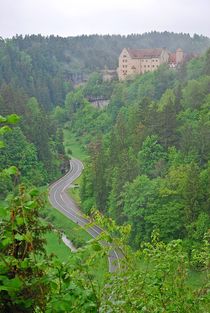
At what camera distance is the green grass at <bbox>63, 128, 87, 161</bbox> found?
279 ft

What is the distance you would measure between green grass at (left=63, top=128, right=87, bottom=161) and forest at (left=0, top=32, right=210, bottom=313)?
83 centimetres

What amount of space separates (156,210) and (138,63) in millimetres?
76330

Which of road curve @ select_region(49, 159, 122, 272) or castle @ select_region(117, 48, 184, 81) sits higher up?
castle @ select_region(117, 48, 184, 81)

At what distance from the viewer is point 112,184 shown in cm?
4769

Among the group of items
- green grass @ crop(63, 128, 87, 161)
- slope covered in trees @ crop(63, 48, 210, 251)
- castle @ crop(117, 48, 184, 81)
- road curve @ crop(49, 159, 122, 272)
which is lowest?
green grass @ crop(63, 128, 87, 161)

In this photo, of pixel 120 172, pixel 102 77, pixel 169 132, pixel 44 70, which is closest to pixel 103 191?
pixel 120 172

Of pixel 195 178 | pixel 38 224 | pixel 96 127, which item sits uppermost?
pixel 38 224

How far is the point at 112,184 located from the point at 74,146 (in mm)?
46025

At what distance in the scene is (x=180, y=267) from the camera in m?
7.26

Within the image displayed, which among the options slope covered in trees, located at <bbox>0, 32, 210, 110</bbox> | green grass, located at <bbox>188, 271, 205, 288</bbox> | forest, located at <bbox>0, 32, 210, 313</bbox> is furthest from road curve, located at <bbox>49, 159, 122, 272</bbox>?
slope covered in trees, located at <bbox>0, 32, 210, 110</bbox>

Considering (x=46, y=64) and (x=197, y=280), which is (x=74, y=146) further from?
(x=197, y=280)

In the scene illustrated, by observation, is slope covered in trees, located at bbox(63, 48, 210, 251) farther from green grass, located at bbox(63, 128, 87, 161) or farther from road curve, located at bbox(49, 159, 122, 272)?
green grass, located at bbox(63, 128, 87, 161)

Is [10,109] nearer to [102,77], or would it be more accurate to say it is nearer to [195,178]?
[195,178]

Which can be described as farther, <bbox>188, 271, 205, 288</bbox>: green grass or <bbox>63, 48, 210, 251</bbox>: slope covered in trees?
<bbox>63, 48, 210, 251</bbox>: slope covered in trees
